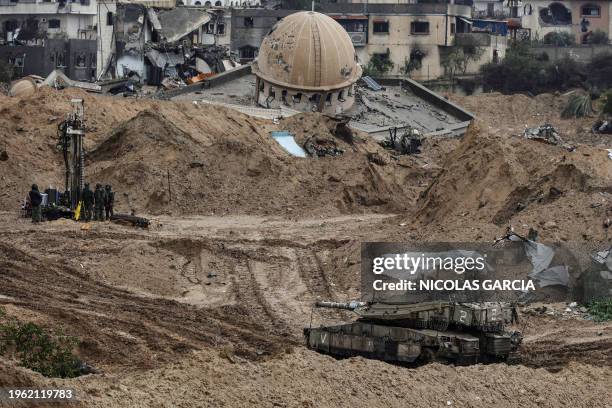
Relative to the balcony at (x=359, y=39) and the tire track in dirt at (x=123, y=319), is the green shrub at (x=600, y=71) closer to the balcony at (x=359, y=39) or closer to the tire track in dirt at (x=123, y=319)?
the balcony at (x=359, y=39)

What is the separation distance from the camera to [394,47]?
93000mm

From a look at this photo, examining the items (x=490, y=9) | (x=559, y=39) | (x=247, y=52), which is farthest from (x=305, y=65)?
(x=490, y=9)

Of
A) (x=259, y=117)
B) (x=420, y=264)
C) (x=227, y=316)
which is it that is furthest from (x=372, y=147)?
(x=227, y=316)

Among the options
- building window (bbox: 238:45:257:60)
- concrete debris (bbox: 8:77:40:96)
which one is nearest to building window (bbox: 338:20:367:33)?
building window (bbox: 238:45:257:60)

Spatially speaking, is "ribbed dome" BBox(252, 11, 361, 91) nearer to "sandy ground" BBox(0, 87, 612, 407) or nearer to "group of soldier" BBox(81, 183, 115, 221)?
"sandy ground" BBox(0, 87, 612, 407)

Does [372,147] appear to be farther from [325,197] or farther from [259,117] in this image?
[325,197]

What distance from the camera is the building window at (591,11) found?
344 ft

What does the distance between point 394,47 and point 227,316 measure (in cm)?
5833

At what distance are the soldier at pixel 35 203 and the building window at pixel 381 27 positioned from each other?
1889 inches

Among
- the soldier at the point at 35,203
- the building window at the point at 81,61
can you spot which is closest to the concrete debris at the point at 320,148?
the soldier at the point at 35,203

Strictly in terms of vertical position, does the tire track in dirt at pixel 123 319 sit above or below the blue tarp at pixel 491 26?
below

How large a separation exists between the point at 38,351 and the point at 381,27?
6628 centimetres

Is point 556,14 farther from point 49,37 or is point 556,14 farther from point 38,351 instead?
point 38,351

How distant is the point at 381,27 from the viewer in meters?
93.0
